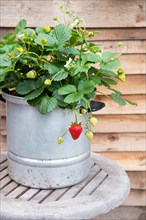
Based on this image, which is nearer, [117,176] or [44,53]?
[44,53]

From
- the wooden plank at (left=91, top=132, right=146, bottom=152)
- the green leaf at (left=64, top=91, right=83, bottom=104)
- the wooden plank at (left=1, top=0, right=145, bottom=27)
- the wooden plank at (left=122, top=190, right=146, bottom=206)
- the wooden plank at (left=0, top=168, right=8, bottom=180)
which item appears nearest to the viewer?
the green leaf at (left=64, top=91, right=83, bottom=104)

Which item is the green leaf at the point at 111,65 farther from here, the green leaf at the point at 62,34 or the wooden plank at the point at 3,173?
the wooden plank at the point at 3,173

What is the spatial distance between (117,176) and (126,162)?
27.2 inches

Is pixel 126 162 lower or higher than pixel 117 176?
lower

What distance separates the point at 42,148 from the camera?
4.25 ft

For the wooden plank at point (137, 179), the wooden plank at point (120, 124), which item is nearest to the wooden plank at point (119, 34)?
the wooden plank at point (120, 124)

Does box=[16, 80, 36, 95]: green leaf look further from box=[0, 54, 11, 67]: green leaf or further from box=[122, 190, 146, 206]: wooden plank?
box=[122, 190, 146, 206]: wooden plank

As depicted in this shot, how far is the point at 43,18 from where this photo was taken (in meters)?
1.90

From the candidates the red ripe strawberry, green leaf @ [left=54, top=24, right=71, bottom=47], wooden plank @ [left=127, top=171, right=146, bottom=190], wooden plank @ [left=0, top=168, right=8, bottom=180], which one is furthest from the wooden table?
wooden plank @ [left=127, top=171, right=146, bottom=190]

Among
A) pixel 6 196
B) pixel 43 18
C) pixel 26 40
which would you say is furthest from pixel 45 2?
pixel 6 196

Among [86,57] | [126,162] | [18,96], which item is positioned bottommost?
[126,162]

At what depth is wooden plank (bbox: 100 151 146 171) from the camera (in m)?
2.12

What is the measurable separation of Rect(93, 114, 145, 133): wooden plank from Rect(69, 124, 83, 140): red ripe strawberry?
Result: 0.83 meters

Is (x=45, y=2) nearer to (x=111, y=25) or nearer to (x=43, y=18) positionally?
(x=43, y=18)
